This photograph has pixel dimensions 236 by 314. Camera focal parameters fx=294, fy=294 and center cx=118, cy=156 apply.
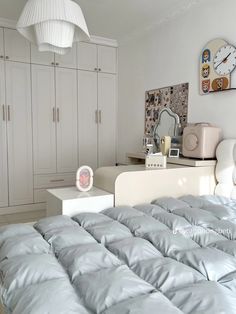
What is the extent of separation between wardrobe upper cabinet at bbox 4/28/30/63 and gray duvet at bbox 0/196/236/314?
107 inches

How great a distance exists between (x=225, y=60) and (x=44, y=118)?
2.33 meters

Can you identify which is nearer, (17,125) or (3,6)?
(3,6)

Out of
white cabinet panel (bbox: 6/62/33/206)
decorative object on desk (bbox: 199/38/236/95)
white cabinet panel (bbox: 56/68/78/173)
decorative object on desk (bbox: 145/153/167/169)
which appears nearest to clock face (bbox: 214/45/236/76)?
decorative object on desk (bbox: 199/38/236/95)

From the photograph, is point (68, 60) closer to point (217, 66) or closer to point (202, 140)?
point (217, 66)

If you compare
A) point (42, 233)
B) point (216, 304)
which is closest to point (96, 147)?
point (42, 233)

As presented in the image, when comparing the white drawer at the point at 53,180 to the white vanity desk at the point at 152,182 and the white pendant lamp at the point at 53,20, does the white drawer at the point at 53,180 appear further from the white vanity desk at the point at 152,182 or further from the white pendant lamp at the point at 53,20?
the white pendant lamp at the point at 53,20

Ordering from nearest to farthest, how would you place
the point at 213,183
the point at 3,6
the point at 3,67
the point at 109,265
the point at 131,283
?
the point at 131,283 < the point at 109,265 < the point at 213,183 < the point at 3,6 < the point at 3,67

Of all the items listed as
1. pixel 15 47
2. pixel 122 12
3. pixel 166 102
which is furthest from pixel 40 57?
pixel 166 102

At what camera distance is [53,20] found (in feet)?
6.51

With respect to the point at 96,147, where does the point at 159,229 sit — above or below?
below

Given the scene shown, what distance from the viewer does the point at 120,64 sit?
14.0 feet

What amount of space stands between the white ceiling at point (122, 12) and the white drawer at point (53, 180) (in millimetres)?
1980

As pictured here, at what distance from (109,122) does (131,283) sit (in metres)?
3.54

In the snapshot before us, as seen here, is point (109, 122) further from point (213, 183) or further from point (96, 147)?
point (213, 183)
